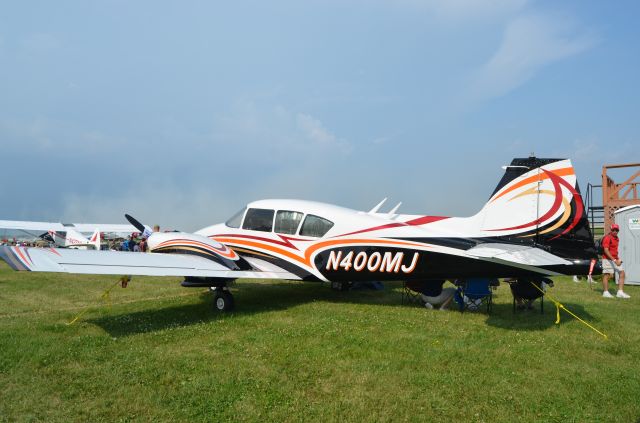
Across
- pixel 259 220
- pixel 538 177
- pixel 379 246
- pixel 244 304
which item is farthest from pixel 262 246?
pixel 538 177

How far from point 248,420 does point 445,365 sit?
2.74 metres

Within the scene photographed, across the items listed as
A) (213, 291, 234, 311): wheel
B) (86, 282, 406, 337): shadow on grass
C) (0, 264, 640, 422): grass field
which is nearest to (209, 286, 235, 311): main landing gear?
(213, 291, 234, 311): wheel

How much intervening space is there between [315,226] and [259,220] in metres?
1.64

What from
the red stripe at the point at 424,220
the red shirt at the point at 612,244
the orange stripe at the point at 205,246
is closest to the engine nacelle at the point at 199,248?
the orange stripe at the point at 205,246

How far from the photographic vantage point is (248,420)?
3.83 m

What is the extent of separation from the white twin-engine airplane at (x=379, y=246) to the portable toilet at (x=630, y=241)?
9115mm

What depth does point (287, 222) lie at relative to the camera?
9539 millimetres

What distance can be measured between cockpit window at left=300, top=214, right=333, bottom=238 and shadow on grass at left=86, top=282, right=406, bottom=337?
5.77ft

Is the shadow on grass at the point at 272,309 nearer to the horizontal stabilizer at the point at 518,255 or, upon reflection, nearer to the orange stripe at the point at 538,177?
the horizontal stabilizer at the point at 518,255

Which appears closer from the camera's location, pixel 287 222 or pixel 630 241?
pixel 287 222

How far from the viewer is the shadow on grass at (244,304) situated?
7.40 meters

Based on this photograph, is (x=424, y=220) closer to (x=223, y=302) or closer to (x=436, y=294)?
(x=436, y=294)

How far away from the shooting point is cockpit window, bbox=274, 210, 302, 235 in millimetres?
9414

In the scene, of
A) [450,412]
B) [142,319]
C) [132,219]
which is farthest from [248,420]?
[132,219]
